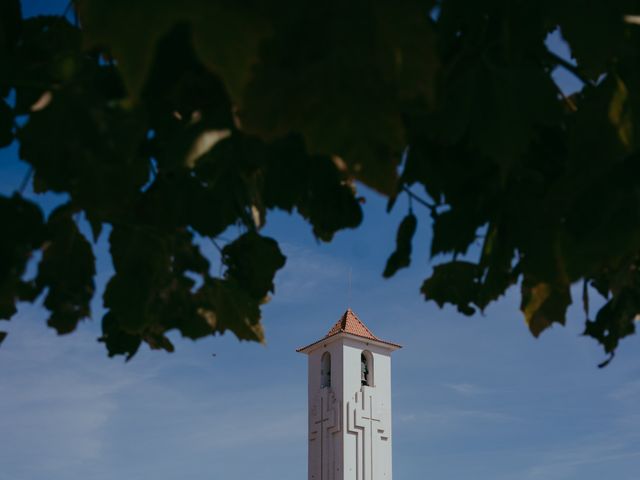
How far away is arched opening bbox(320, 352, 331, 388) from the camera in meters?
27.6

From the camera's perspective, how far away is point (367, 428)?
2670 cm

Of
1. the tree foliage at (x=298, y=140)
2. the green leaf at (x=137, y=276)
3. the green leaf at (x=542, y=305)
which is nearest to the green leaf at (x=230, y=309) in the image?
the tree foliage at (x=298, y=140)

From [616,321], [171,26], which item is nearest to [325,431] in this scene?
[616,321]

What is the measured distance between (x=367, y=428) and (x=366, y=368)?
6.67ft

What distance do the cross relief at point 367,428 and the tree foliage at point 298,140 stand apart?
25445 mm

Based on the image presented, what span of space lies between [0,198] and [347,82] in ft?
1.88

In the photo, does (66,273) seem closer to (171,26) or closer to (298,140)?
(298,140)

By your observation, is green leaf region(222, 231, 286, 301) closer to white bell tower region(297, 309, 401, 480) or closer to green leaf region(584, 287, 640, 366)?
green leaf region(584, 287, 640, 366)

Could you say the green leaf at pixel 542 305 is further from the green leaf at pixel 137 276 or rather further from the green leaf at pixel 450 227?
the green leaf at pixel 137 276

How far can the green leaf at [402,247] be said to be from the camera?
146 cm

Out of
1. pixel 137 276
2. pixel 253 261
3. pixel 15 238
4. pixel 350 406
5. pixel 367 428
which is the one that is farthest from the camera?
pixel 367 428

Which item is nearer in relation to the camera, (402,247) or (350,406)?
(402,247)

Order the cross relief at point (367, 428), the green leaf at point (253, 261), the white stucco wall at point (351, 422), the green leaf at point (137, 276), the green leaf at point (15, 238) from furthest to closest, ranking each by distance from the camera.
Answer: the cross relief at point (367, 428) → the white stucco wall at point (351, 422) → the green leaf at point (253, 261) → the green leaf at point (137, 276) → the green leaf at point (15, 238)

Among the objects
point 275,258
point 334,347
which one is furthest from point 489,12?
point 334,347
